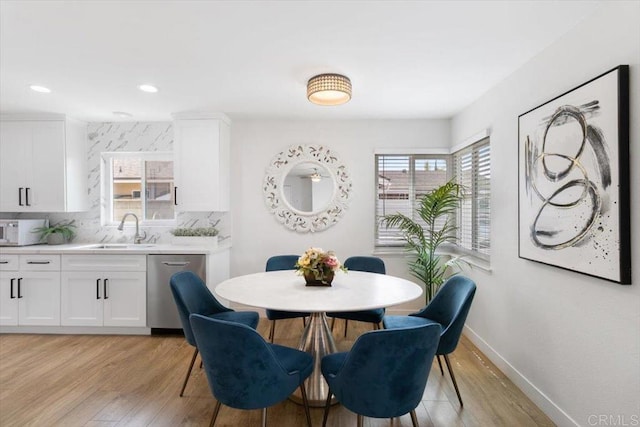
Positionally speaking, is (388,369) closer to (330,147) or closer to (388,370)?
(388,370)

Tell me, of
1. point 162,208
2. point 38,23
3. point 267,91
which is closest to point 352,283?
point 267,91

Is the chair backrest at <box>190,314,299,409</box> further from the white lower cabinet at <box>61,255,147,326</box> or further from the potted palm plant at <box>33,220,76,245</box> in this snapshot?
the potted palm plant at <box>33,220,76,245</box>

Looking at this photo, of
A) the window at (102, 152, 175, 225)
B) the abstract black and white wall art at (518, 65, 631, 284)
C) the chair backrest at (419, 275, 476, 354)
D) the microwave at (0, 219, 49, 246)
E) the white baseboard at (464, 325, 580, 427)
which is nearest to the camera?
the abstract black and white wall art at (518, 65, 631, 284)

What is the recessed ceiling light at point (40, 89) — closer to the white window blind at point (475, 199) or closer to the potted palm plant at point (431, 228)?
the potted palm plant at point (431, 228)

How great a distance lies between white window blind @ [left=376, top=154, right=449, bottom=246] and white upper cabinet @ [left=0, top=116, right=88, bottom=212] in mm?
3746

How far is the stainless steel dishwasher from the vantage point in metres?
3.55

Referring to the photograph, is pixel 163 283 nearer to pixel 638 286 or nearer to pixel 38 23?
pixel 38 23

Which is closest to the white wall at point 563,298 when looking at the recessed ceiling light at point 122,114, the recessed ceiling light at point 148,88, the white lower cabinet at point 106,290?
the recessed ceiling light at point 148,88

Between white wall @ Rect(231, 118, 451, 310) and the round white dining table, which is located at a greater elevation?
white wall @ Rect(231, 118, 451, 310)

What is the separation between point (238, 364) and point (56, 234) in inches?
146

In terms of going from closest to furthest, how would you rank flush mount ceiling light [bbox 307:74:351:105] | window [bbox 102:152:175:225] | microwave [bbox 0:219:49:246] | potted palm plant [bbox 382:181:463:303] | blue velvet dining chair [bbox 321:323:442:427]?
1. blue velvet dining chair [bbox 321:323:442:427]
2. flush mount ceiling light [bbox 307:74:351:105]
3. potted palm plant [bbox 382:181:463:303]
4. microwave [bbox 0:219:49:246]
5. window [bbox 102:152:175:225]

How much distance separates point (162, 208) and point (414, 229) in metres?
3.12

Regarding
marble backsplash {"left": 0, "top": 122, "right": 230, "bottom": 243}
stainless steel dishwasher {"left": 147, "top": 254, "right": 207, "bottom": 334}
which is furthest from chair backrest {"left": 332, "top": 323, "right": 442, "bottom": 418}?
marble backsplash {"left": 0, "top": 122, "right": 230, "bottom": 243}

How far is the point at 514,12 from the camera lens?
6.18 feet
